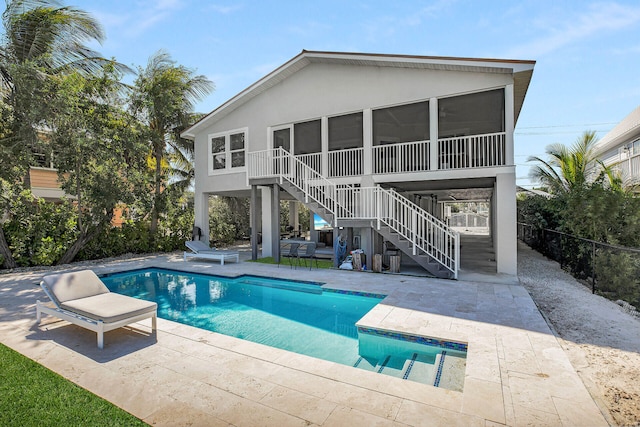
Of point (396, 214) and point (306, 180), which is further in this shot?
point (306, 180)

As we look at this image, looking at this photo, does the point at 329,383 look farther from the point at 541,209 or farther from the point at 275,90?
the point at 541,209

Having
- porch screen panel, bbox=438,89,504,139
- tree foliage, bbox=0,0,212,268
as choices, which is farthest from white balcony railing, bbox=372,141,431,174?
tree foliage, bbox=0,0,212,268

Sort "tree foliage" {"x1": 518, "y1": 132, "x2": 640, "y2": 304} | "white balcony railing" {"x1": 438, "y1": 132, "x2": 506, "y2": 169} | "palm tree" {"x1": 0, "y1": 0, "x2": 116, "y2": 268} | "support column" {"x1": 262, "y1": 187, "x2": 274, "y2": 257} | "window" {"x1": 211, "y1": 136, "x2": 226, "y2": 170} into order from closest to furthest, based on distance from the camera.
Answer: "tree foliage" {"x1": 518, "y1": 132, "x2": 640, "y2": 304}, "white balcony railing" {"x1": 438, "y1": 132, "x2": 506, "y2": 169}, "palm tree" {"x1": 0, "y1": 0, "x2": 116, "y2": 268}, "support column" {"x1": 262, "y1": 187, "x2": 274, "y2": 257}, "window" {"x1": 211, "y1": 136, "x2": 226, "y2": 170}

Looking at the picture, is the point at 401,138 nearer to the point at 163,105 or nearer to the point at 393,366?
the point at 163,105

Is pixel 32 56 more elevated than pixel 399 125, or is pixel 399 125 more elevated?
pixel 32 56

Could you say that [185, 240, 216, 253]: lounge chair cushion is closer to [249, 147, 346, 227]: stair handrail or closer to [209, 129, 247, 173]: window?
[209, 129, 247, 173]: window

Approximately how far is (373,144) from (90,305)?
1034cm

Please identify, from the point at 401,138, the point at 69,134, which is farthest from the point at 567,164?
the point at 69,134

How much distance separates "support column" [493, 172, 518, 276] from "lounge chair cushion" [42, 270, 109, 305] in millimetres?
9786

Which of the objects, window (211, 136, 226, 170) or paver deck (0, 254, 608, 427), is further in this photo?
window (211, 136, 226, 170)

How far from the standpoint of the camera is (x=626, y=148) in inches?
636

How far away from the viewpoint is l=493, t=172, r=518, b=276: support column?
9.33m

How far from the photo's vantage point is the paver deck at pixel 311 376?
3.04 meters

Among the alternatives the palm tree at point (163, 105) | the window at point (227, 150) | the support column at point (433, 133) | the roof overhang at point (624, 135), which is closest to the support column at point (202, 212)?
the window at point (227, 150)
